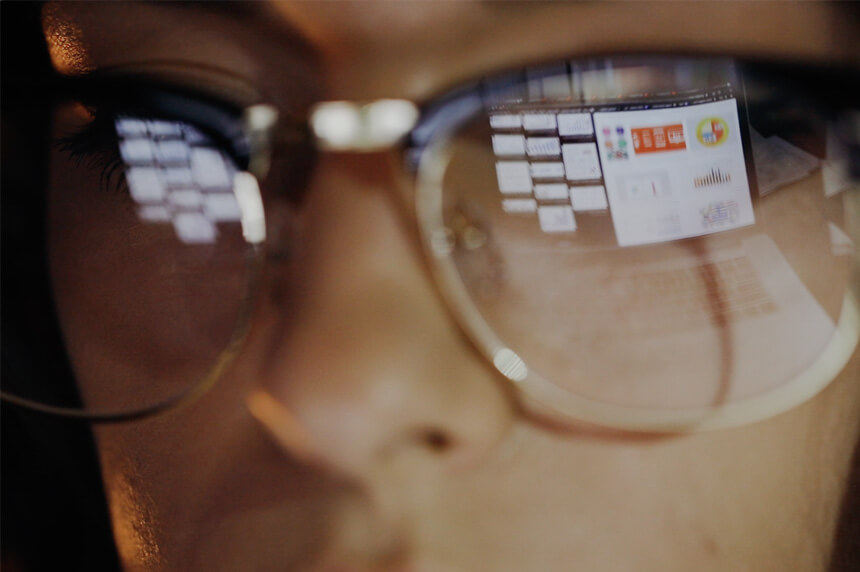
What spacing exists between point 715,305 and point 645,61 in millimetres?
168

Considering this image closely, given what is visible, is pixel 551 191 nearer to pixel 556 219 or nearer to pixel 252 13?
pixel 556 219

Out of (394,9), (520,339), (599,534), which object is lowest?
(599,534)

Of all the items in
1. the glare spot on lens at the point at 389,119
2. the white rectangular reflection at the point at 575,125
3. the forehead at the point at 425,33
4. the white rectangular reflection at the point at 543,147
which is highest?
the forehead at the point at 425,33

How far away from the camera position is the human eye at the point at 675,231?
329 millimetres

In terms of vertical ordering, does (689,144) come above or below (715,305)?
above

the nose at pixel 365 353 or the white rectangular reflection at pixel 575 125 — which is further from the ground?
the white rectangular reflection at pixel 575 125

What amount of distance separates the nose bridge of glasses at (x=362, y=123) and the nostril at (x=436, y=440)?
Answer: 0.23 m

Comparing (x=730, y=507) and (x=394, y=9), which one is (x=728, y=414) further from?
(x=394, y=9)

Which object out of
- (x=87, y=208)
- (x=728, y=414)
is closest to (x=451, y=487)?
(x=728, y=414)

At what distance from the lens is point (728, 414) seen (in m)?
0.35

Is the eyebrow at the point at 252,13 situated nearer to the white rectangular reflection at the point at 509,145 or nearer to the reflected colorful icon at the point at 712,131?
the white rectangular reflection at the point at 509,145

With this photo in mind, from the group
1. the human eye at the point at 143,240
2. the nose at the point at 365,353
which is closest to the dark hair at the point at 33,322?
the human eye at the point at 143,240

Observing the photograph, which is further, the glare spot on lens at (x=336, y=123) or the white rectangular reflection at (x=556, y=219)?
the glare spot on lens at (x=336, y=123)

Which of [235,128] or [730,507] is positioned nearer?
[730,507]
